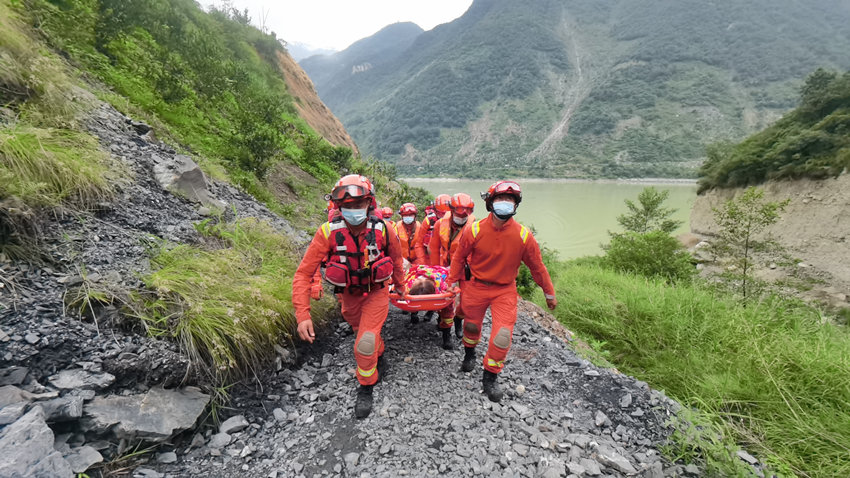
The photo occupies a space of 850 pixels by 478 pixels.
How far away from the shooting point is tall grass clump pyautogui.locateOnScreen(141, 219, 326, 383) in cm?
234

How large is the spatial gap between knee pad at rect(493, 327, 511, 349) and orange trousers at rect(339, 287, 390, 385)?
3.20 feet

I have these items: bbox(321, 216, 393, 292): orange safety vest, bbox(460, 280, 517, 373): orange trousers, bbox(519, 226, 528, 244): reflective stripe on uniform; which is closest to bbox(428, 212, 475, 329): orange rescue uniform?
bbox(460, 280, 517, 373): orange trousers

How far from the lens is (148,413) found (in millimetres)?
1976

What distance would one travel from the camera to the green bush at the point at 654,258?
26.5ft

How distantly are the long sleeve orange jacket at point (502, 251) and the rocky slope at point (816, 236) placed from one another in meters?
11.4

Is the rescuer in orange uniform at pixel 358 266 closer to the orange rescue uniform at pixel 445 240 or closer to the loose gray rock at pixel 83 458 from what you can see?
the loose gray rock at pixel 83 458

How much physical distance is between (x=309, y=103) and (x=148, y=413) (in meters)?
18.8

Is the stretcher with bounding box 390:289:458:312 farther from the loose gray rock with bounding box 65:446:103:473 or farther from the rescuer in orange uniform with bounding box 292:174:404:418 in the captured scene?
the loose gray rock with bounding box 65:446:103:473

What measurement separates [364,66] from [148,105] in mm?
204548

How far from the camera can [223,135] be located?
A: 6.76m

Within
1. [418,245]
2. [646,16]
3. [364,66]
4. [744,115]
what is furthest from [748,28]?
[364,66]

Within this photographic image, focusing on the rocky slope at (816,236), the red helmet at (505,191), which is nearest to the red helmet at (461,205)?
the red helmet at (505,191)

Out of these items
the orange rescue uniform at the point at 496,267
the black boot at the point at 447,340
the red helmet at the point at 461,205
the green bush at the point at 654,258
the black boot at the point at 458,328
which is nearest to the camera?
the orange rescue uniform at the point at 496,267

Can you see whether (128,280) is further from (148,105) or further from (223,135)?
(223,135)
